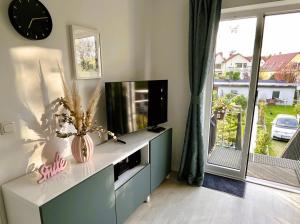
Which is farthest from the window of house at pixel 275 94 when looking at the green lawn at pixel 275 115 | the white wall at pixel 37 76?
the white wall at pixel 37 76

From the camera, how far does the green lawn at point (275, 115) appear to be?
2396 millimetres

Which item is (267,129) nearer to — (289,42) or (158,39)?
(289,42)

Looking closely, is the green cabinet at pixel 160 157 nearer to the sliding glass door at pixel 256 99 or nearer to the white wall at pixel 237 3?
the sliding glass door at pixel 256 99

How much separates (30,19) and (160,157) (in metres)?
1.86

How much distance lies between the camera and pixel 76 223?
1.34 metres

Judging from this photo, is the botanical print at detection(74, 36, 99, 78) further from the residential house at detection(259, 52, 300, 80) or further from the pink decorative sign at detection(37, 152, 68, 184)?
the residential house at detection(259, 52, 300, 80)

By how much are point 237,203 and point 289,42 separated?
1959 mm

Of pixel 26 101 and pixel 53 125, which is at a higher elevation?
pixel 26 101

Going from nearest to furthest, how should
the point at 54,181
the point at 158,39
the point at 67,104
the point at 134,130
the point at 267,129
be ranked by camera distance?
the point at 54,181, the point at 67,104, the point at 134,130, the point at 267,129, the point at 158,39

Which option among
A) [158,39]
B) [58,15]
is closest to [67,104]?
[58,15]

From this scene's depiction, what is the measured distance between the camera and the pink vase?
1.58 metres

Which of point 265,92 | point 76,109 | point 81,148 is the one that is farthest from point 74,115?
point 265,92

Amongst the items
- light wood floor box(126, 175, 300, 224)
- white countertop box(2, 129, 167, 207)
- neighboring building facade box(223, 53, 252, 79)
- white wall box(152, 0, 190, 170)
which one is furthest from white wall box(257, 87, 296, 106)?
white countertop box(2, 129, 167, 207)

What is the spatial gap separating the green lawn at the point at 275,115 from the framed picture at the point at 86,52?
214 cm
